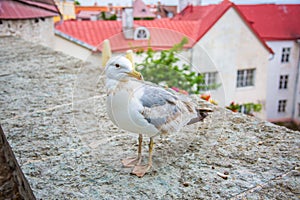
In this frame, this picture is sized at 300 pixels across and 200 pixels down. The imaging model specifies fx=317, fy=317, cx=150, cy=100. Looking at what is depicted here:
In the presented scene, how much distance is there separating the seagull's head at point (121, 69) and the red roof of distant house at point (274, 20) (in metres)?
8.79

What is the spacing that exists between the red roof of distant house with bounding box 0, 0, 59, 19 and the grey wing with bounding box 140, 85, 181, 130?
111 inches

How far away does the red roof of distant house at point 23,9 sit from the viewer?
3059 mm

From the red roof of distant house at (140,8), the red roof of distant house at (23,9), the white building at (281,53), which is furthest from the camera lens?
the white building at (281,53)

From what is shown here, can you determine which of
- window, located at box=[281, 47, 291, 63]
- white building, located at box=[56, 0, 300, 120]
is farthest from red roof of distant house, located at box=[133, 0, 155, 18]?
window, located at box=[281, 47, 291, 63]

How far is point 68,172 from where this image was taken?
0.72 metres

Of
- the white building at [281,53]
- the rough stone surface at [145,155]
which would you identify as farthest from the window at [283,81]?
the rough stone surface at [145,155]

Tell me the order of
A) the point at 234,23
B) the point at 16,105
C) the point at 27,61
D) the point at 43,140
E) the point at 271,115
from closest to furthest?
the point at 43,140 → the point at 16,105 → the point at 27,61 → the point at 234,23 → the point at 271,115

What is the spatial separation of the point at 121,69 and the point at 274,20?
950 cm

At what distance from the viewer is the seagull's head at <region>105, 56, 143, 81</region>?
0.57 meters

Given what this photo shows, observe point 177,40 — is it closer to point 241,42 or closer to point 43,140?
point 43,140

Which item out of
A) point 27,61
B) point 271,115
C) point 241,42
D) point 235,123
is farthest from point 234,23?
point 235,123

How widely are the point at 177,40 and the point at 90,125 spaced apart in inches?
12.8

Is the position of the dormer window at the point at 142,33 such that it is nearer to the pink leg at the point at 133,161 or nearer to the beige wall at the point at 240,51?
the pink leg at the point at 133,161

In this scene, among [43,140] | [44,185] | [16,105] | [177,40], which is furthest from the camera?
[16,105]
